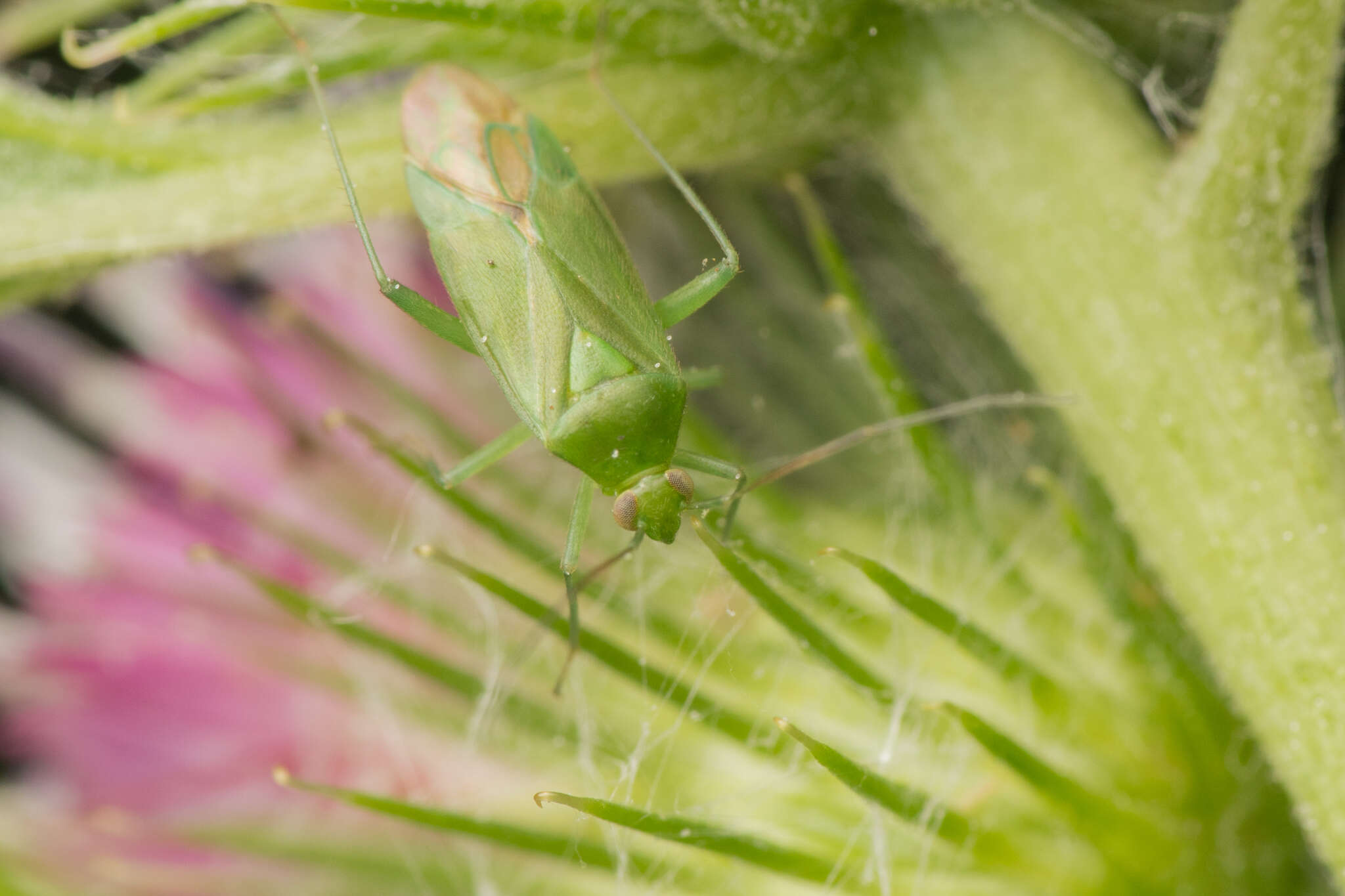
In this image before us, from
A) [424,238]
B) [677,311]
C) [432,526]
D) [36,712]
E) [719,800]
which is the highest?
[677,311]

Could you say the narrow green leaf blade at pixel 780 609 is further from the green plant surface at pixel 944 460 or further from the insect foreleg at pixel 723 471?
the insect foreleg at pixel 723 471

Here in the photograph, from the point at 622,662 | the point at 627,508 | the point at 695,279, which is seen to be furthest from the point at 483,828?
the point at 695,279

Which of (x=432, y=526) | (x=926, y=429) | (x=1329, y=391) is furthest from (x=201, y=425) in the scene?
(x=1329, y=391)

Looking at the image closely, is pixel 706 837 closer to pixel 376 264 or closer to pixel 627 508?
pixel 627 508

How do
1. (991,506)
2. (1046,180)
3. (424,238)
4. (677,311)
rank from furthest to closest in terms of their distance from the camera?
(424,238) → (991,506) → (677,311) → (1046,180)

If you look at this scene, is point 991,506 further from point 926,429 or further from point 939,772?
point 939,772

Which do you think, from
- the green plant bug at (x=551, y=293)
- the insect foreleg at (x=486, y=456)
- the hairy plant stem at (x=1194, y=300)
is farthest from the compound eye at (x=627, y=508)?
the hairy plant stem at (x=1194, y=300)

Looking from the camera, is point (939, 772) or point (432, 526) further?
point (432, 526)

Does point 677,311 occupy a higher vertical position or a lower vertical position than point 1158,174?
lower
